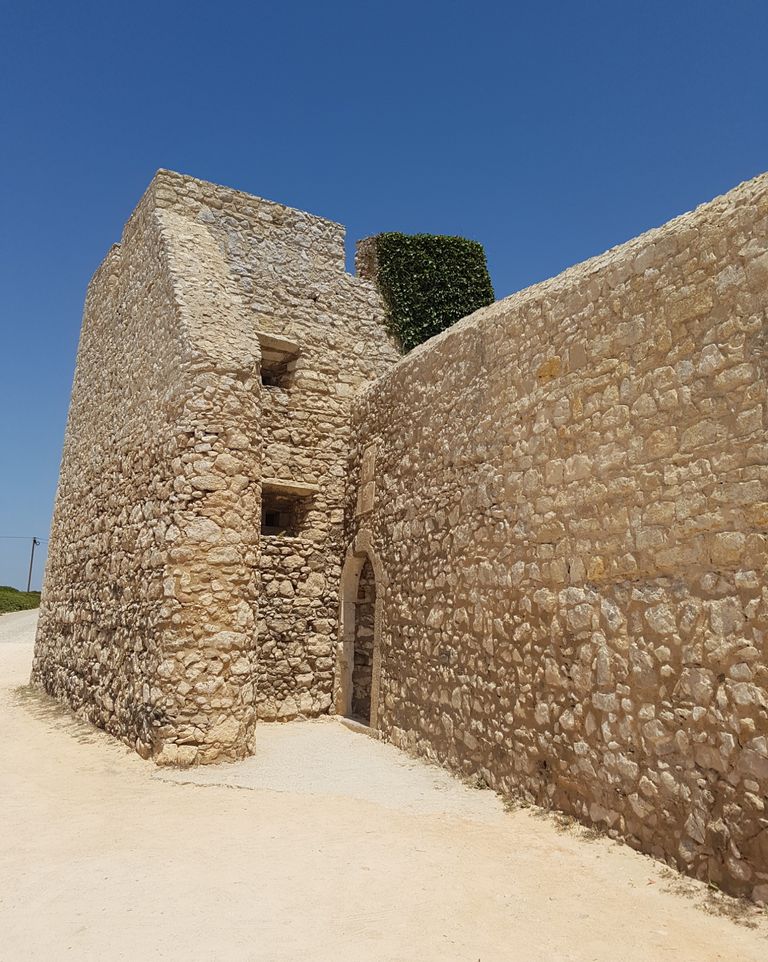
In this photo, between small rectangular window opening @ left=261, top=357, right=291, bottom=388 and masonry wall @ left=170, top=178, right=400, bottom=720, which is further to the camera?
small rectangular window opening @ left=261, top=357, right=291, bottom=388

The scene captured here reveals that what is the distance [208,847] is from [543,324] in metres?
4.46

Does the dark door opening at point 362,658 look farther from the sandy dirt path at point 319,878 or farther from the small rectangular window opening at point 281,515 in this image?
the sandy dirt path at point 319,878

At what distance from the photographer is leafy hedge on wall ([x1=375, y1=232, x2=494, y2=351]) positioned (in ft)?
34.1

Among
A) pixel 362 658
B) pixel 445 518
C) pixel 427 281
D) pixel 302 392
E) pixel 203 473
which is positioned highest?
pixel 427 281

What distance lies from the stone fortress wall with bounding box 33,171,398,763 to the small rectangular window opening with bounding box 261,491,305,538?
0.19 ft

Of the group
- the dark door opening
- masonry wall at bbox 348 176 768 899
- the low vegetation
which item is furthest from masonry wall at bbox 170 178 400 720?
the low vegetation

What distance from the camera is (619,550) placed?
4.83m

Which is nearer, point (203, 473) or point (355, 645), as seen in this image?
point (203, 473)

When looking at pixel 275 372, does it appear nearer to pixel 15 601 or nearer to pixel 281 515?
pixel 281 515

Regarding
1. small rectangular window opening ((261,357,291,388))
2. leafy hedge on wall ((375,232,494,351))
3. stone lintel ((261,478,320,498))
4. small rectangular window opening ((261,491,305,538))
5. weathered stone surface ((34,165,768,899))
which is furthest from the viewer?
leafy hedge on wall ((375,232,494,351))

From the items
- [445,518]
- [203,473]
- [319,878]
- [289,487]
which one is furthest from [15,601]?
[319,878]

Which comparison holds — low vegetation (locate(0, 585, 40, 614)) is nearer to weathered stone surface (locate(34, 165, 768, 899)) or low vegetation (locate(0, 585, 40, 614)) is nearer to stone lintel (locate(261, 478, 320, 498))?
weathered stone surface (locate(34, 165, 768, 899))

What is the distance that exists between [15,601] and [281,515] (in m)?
25.3

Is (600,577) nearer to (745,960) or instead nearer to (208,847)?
(745,960)
